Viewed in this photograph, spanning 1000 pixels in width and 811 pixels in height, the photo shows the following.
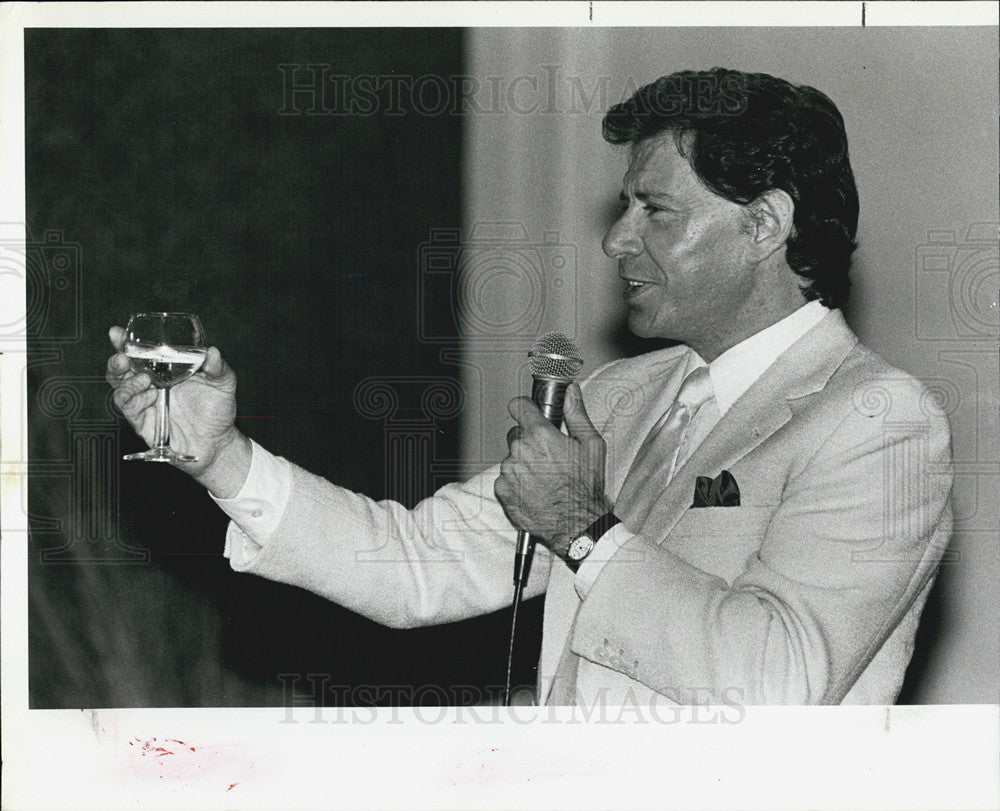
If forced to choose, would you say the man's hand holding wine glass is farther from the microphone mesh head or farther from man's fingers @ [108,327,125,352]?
the microphone mesh head

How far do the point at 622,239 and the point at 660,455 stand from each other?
1.40ft

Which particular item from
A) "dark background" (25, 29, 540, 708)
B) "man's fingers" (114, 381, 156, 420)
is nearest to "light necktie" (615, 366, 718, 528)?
"dark background" (25, 29, 540, 708)

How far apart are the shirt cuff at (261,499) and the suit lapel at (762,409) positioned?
2.25 ft

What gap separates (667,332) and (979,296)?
651mm

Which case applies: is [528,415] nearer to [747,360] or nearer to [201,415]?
[747,360]

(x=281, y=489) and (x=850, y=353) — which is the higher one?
(x=850, y=353)

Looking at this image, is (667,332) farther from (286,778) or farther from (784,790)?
(286,778)

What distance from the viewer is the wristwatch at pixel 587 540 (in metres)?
2.13

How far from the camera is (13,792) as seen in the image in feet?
7.91

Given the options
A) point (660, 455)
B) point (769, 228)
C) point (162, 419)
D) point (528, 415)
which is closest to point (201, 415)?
point (162, 419)

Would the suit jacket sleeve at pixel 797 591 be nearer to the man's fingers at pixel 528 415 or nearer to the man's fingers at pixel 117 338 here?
the man's fingers at pixel 528 415

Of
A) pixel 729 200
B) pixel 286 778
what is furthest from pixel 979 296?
pixel 286 778

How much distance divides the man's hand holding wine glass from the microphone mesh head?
23.0 inches

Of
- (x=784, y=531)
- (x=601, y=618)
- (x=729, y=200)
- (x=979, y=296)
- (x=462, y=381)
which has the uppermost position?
(x=729, y=200)
